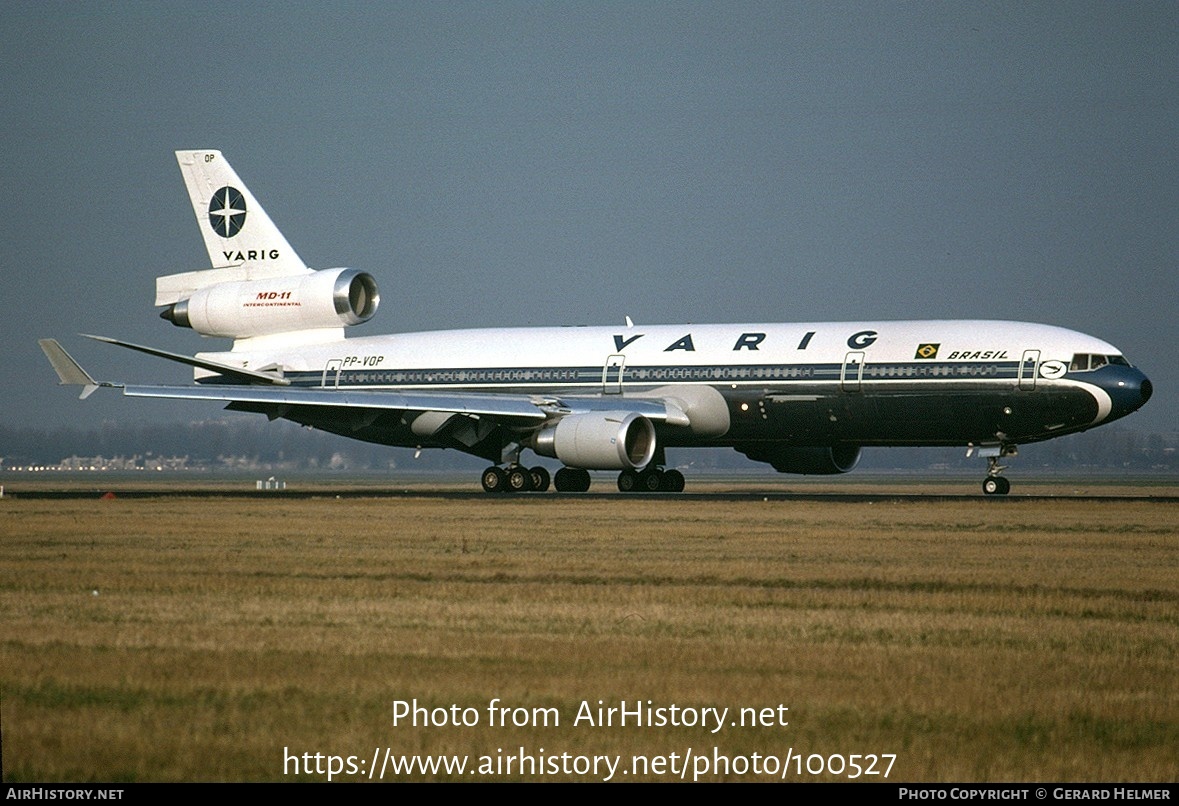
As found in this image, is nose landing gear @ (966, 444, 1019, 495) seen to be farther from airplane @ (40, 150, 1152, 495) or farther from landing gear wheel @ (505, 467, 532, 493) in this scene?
landing gear wheel @ (505, 467, 532, 493)

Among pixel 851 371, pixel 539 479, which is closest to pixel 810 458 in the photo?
pixel 851 371

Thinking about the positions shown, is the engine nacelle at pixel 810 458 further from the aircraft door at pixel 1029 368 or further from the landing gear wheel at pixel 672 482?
the aircraft door at pixel 1029 368

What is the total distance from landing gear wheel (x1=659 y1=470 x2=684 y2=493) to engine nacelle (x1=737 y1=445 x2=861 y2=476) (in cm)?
187

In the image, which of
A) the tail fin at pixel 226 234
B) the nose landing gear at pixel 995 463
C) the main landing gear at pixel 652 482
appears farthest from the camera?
the tail fin at pixel 226 234

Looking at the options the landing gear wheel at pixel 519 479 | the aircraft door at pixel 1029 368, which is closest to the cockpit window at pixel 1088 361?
the aircraft door at pixel 1029 368

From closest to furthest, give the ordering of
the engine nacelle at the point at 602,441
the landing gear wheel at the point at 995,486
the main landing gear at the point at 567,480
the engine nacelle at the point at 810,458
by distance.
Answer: the engine nacelle at the point at 602,441
the landing gear wheel at the point at 995,486
the main landing gear at the point at 567,480
the engine nacelle at the point at 810,458

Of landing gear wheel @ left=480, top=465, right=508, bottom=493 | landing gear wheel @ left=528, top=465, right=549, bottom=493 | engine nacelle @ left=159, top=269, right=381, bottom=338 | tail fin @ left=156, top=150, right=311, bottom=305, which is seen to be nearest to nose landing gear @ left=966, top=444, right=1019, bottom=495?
landing gear wheel @ left=528, top=465, right=549, bottom=493

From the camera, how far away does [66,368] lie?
38438 mm

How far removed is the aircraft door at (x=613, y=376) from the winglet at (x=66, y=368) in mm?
12342

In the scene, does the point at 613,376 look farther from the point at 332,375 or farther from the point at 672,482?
the point at 332,375

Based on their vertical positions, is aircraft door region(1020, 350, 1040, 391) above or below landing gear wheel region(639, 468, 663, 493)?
above

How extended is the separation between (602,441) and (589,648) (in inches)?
941

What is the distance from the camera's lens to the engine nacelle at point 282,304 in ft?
142

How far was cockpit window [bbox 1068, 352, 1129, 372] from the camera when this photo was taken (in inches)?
1380
